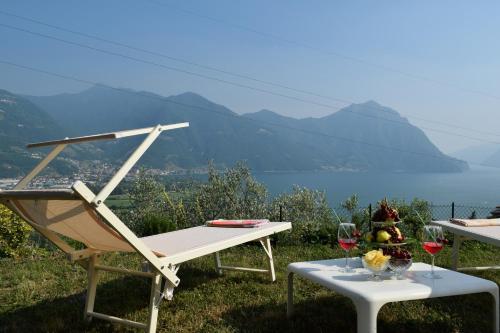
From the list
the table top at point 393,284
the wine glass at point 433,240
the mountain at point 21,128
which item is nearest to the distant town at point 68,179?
the table top at point 393,284

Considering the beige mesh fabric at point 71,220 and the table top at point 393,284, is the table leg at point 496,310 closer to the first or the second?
the table top at point 393,284

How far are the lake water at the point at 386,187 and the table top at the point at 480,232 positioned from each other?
69.7m

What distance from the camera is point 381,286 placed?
2.51 m

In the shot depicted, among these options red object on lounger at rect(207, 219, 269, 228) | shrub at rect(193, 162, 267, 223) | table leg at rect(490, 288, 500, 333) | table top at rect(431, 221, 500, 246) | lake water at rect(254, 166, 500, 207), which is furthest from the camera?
lake water at rect(254, 166, 500, 207)

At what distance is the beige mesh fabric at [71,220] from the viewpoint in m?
2.74

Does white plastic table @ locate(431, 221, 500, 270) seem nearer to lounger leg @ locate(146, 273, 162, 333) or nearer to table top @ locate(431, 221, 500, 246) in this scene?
table top @ locate(431, 221, 500, 246)

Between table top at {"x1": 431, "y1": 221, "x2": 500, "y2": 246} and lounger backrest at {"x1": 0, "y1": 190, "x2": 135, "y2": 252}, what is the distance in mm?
2942

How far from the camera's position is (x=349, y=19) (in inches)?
2035

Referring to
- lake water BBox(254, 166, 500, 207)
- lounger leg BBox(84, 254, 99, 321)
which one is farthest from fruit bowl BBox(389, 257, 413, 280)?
lake water BBox(254, 166, 500, 207)

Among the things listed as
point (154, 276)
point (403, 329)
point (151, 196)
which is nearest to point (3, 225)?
point (154, 276)

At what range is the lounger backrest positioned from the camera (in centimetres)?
269

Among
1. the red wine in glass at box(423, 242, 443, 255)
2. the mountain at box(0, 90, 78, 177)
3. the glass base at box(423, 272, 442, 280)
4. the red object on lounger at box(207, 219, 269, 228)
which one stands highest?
the mountain at box(0, 90, 78, 177)

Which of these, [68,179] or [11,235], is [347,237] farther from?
[11,235]

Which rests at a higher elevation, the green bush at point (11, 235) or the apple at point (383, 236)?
the apple at point (383, 236)
